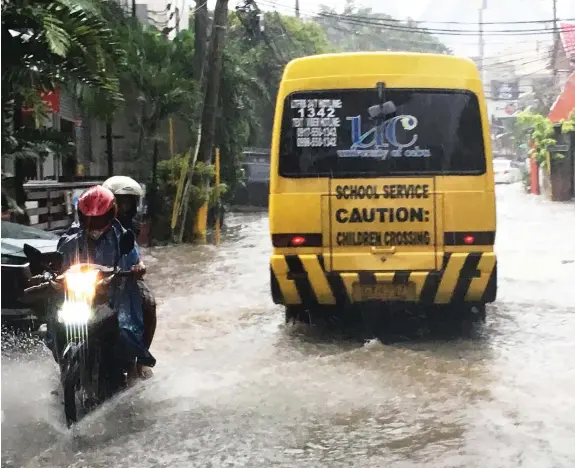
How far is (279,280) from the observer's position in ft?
27.7

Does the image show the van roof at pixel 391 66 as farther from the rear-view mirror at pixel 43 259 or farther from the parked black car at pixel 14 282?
the rear-view mirror at pixel 43 259

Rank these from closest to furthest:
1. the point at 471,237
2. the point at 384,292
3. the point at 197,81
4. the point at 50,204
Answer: the point at 471,237 → the point at 384,292 → the point at 50,204 → the point at 197,81

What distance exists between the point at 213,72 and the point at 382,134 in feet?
34.7

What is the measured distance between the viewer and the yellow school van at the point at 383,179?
8.17 metres

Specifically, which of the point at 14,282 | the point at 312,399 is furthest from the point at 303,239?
the point at 14,282

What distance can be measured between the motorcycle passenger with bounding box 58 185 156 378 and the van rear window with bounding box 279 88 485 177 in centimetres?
264

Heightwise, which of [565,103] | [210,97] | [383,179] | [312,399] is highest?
[565,103]

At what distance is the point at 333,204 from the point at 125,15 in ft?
49.1

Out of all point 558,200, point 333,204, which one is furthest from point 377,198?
point 558,200

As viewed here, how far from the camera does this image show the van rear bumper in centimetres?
817

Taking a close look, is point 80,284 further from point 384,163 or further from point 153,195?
point 153,195

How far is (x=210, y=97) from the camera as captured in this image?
18.7 m

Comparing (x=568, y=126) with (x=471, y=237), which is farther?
(x=568, y=126)

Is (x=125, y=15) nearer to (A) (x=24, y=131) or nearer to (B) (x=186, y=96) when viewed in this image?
(B) (x=186, y=96)
